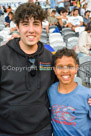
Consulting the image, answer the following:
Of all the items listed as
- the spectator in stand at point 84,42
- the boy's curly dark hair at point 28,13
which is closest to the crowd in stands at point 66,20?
the spectator in stand at point 84,42

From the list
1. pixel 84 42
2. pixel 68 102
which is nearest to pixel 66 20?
pixel 84 42

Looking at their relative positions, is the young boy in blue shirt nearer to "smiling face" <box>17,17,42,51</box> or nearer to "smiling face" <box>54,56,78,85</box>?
"smiling face" <box>54,56,78,85</box>

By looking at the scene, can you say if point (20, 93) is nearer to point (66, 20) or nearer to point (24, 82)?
point (24, 82)

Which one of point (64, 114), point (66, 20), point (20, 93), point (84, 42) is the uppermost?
point (20, 93)

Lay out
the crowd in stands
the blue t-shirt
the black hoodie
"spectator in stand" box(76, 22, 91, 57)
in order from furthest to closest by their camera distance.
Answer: the crowd in stands, "spectator in stand" box(76, 22, 91, 57), the blue t-shirt, the black hoodie

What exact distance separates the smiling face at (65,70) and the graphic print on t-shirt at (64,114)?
194 mm

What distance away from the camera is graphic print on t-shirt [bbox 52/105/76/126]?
1.37 m

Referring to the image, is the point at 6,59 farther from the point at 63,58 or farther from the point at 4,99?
the point at 63,58

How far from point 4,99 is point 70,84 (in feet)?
1.75

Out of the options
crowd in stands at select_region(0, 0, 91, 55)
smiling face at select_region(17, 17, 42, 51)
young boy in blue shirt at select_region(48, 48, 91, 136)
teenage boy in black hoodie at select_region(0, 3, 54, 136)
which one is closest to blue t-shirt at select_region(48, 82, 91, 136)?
young boy in blue shirt at select_region(48, 48, 91, 136)

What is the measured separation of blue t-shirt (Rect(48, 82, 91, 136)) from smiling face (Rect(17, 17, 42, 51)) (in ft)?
1.56

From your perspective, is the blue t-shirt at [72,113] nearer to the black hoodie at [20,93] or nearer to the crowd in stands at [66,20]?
the black hoodie at [20,93]

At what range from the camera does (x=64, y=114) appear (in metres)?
1.38

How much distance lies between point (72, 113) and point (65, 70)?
33 cm
